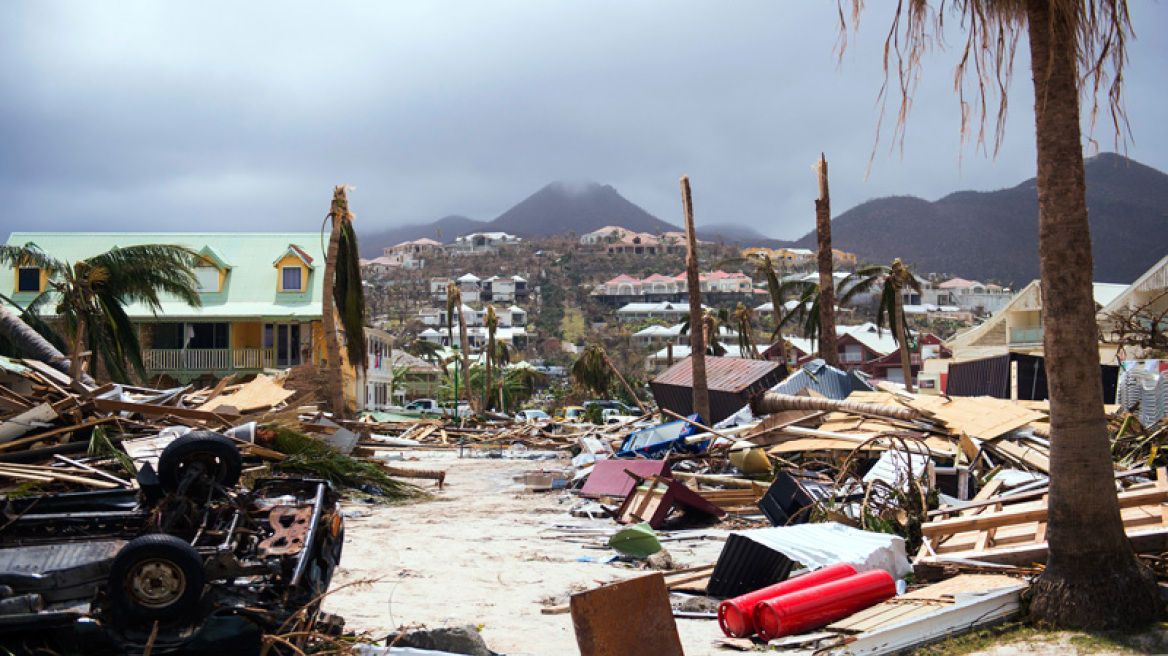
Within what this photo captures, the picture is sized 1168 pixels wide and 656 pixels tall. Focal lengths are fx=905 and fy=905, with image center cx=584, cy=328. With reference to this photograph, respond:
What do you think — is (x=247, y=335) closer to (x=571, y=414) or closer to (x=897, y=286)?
(x=571, y=414)

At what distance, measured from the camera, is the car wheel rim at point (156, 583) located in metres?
4.92

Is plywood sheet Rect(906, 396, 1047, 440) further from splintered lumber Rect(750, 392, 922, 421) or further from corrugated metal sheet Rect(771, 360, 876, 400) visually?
corrugated metal sheet Rect(771, 360, 876, 400)

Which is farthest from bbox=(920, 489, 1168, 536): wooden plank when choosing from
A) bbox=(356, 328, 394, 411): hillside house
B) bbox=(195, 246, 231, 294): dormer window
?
bbox=(356, 328, 394, 411): hillside house

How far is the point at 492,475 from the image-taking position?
2258cm

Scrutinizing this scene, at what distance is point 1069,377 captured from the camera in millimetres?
6523

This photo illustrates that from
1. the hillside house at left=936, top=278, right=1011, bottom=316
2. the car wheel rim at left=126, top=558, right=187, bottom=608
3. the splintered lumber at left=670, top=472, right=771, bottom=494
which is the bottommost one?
the splintered lumber at left=670, top=472, right=771, bottom=494

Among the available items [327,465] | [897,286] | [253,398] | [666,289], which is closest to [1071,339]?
[327,465]

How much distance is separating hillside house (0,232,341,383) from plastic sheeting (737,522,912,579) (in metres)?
26.9

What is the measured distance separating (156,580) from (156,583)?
16 millimetres

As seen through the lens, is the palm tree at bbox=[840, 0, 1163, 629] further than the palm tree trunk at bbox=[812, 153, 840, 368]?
No

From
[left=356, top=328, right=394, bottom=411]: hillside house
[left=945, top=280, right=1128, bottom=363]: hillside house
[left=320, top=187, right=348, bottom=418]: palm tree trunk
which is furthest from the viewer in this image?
[left=945, top=280, right=1128, bottom=363]: hillside house

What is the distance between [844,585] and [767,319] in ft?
460

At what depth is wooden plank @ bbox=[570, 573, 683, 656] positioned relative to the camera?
562cm

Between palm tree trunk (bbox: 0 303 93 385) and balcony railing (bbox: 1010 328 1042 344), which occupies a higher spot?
palm tree trunk (bbox: 0 303 93 385)
